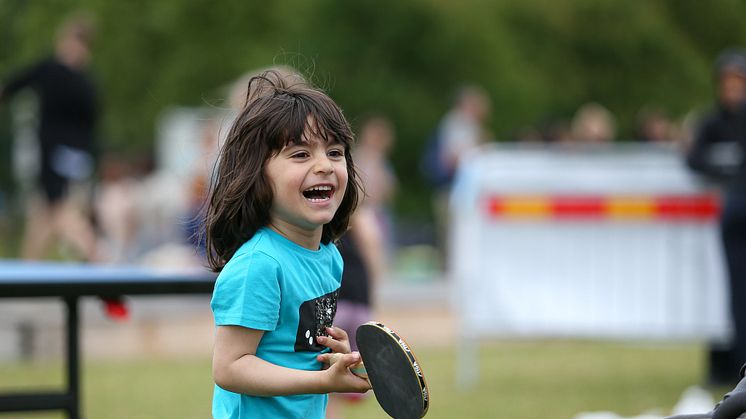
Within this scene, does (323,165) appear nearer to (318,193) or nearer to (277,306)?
(318,193)

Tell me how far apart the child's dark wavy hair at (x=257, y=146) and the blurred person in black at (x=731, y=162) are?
530cm

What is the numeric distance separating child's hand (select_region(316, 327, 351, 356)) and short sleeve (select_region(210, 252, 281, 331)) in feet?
0.46

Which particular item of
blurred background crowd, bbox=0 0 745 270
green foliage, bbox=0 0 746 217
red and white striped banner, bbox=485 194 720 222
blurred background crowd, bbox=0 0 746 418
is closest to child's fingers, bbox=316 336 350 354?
red and white striped banner, bbox=485 194 720 222

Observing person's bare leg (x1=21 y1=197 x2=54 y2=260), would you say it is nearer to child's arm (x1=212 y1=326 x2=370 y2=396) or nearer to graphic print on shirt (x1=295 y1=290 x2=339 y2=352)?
graphic print on shirt (x1=295 y1=290 x2=339 y2=352)

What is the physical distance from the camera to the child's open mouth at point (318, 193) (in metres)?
3.28

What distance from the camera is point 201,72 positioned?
28.2 meters

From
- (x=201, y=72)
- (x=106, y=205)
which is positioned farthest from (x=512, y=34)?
(x=106, y=205)

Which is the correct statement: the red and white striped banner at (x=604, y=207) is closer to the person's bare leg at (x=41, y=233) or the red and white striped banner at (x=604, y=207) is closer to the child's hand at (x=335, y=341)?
the person's bare leg at (x=41, y=233)

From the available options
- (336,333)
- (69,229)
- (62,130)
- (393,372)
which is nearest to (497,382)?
(69,229)

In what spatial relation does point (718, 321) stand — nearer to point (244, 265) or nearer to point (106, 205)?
point (244, 265)

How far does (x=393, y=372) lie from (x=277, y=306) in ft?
1.17

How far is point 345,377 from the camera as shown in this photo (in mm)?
3100

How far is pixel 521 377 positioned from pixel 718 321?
1521 mm

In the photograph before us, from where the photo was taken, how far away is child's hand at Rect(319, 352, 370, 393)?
3.08 m
